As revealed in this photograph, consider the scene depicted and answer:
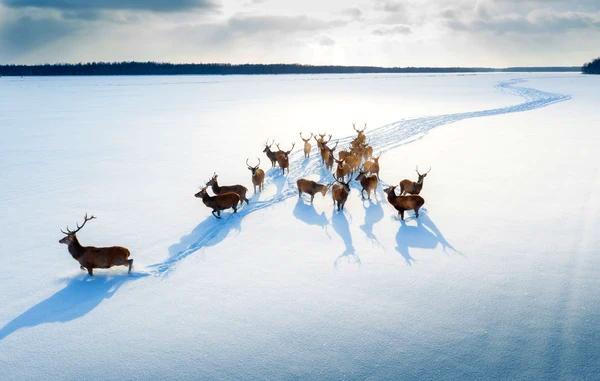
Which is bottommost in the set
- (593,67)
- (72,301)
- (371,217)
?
(72,301)

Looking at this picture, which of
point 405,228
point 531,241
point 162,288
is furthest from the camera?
point 405,228

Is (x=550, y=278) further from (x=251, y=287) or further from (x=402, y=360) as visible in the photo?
(x=251, y=287)

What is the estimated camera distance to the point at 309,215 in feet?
28.0

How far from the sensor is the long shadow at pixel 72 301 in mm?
4957

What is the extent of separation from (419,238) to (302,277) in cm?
241

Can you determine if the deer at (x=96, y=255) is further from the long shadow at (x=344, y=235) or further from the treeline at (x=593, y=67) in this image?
the treeline at (x=593, y=67)

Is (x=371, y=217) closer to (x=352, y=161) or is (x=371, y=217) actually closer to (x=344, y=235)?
(x=344, y=235)

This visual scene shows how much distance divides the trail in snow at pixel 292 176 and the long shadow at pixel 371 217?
192cm

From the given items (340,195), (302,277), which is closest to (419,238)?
(340,195)

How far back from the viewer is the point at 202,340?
459 cm

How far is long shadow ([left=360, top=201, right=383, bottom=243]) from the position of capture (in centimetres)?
752

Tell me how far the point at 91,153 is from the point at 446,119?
1692 centimetres

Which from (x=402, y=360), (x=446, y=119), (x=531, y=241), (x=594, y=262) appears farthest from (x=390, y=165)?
(x=446, y=119)

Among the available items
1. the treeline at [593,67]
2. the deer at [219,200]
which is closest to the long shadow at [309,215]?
the deer at [219,200]
